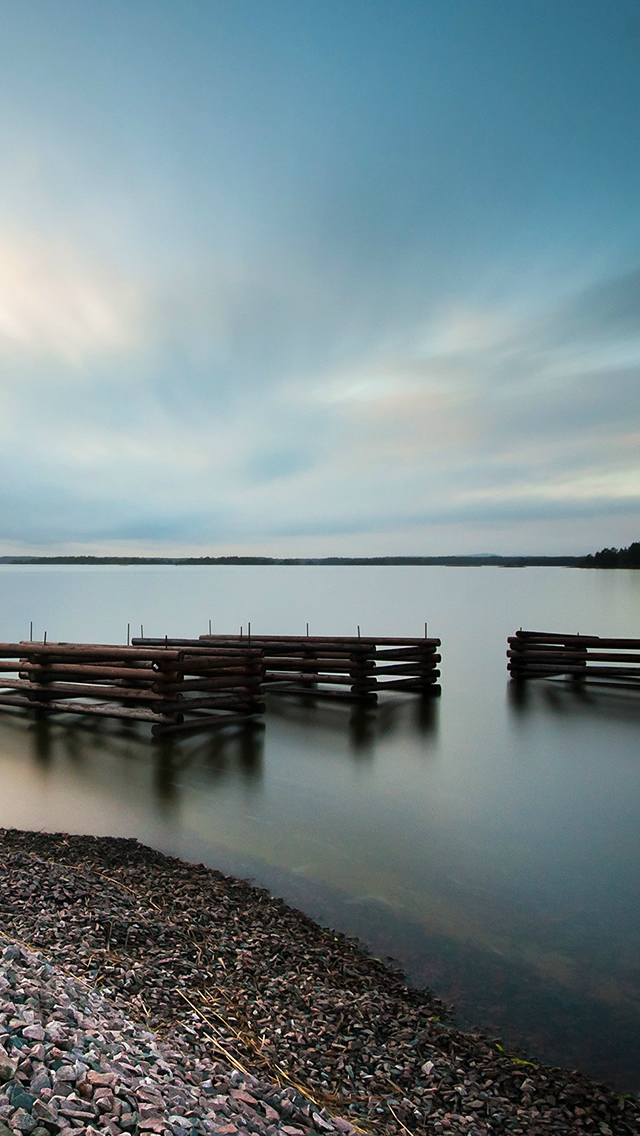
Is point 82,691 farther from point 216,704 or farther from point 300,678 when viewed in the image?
point 300,678

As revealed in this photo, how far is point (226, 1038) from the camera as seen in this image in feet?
12.3

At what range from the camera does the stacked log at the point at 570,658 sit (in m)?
19.7

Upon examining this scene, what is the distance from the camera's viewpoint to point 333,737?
13000 mm

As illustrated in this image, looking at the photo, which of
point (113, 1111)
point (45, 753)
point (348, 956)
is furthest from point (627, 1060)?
point (45, 753)

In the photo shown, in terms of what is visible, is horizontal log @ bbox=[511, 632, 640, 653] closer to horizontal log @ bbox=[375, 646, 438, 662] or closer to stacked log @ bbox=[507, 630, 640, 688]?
stacked log @ bbox=[507, 630, 640, 688]

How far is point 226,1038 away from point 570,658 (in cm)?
1847

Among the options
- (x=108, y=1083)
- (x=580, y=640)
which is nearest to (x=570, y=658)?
(x=580, y=640)

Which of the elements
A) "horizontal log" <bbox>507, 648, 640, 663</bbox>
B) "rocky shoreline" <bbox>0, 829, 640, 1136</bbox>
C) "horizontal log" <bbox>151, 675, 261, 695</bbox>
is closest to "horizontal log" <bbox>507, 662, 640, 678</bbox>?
"horizontal log" <bbox>507, 648, 640, 663</bbox>

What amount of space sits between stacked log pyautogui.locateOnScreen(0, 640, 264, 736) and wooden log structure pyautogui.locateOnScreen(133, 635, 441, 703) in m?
1.80

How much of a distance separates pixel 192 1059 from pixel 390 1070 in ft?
3.70

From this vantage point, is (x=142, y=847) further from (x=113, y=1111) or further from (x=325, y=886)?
(x=113, y=1111)

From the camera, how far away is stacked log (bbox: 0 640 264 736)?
41.7 feet

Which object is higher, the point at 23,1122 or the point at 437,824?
the point at 23,1122

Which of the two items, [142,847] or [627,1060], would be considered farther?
[142,847]
